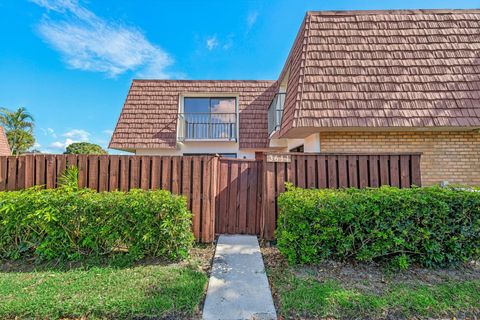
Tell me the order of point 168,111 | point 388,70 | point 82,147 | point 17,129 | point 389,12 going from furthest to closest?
1. point 82,147
2. point 17,129
3. point 168,111
4. point 389,12
5. point 388,70

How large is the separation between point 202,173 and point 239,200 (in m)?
1.18

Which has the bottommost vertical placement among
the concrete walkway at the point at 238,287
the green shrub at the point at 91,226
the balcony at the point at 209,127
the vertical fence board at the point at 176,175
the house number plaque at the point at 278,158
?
the concrete walkway at the point at 238,287

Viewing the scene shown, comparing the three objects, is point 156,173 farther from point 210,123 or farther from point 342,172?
point 210,123

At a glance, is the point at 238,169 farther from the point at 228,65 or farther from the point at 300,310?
the point at 228,65

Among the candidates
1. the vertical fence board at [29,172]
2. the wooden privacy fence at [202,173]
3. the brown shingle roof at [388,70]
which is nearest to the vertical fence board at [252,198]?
the wooden privacy fence at [202,173]

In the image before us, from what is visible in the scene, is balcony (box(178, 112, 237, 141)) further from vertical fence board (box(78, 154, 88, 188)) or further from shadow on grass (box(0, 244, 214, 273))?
shadow on grass (box(0, 244, 214, 273))

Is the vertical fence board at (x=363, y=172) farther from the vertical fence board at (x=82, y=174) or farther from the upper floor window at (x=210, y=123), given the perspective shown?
the upper floor window at (x=210, y=123)

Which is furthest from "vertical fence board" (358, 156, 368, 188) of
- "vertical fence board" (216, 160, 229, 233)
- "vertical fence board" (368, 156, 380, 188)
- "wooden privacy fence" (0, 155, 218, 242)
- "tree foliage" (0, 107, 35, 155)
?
"tree foliage" (0, 107, 35, 155)

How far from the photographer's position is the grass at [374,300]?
234 cm

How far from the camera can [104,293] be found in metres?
2.63

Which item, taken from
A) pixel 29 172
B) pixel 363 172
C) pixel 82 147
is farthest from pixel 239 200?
pixel 82 147

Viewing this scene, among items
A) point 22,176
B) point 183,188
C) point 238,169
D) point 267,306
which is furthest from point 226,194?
point 22,176

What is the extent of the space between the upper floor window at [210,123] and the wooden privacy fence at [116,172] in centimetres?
645

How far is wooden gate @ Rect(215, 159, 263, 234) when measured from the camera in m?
4.95
